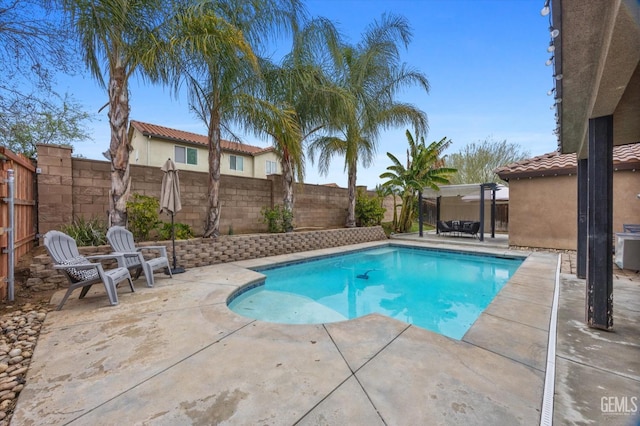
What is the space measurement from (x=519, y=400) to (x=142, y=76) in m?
8.07

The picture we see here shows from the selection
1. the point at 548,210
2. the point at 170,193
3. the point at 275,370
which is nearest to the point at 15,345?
the point at 275,370

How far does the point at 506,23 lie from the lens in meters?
8.20

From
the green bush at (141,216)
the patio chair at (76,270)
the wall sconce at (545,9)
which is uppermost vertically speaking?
the wall sconce at (545,9)

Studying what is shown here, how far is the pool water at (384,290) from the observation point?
480 centimetres

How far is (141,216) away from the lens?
6.32 metres

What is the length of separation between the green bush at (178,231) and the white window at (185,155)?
10.1 meters

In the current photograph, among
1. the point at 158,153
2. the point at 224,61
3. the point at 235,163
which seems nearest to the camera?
the point at 224,61

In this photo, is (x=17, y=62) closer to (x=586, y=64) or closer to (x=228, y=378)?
(x=228, y=378)

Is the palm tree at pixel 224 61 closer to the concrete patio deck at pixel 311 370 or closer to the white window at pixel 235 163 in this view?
the concrete patio deck at pixel 311 370

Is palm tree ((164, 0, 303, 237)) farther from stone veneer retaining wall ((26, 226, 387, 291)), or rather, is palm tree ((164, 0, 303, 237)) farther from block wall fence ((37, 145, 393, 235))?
block wall fence ((37, 145, 393, 235))

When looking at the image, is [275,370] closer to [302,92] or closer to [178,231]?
[178,231]

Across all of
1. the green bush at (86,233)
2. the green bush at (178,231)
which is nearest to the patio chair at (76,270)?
the green bush at (86,233)

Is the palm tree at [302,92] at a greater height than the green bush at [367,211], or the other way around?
the palm tree at [302,92]

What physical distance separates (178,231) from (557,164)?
1299 cm
